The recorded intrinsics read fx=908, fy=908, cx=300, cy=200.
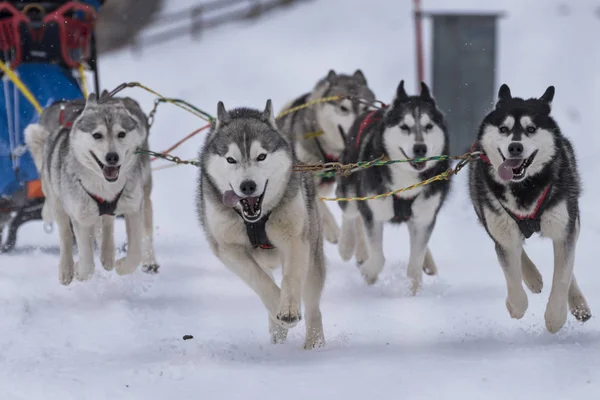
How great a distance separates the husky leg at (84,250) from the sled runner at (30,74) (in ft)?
3.76

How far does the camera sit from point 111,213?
4.00m

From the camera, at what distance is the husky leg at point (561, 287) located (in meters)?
3.15

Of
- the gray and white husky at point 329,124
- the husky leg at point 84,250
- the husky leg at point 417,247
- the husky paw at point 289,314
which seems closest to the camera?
the husky paw at point 289,314

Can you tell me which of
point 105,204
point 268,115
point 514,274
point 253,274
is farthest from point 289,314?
point 105,204

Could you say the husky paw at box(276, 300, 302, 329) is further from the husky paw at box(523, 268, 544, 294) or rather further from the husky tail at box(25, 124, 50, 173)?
the husky tail at box(25, 124, 50, 173)

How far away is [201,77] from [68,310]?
1167 centimetres

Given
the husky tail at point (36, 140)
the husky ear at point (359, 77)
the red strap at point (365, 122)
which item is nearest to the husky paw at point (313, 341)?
the red strap at point (365, 122)

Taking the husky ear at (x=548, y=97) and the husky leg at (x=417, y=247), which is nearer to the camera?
the husky ear at (x=548, y=97)

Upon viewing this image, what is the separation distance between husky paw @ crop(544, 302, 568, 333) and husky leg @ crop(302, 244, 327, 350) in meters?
0.80

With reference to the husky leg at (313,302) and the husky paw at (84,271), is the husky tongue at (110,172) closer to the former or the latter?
the husky paw at (84,271)

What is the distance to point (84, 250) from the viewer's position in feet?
13.3

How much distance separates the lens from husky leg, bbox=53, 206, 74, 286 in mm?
4168

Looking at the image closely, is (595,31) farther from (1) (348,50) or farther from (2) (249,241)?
(2) (249,241)

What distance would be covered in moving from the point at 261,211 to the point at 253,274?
22cm
